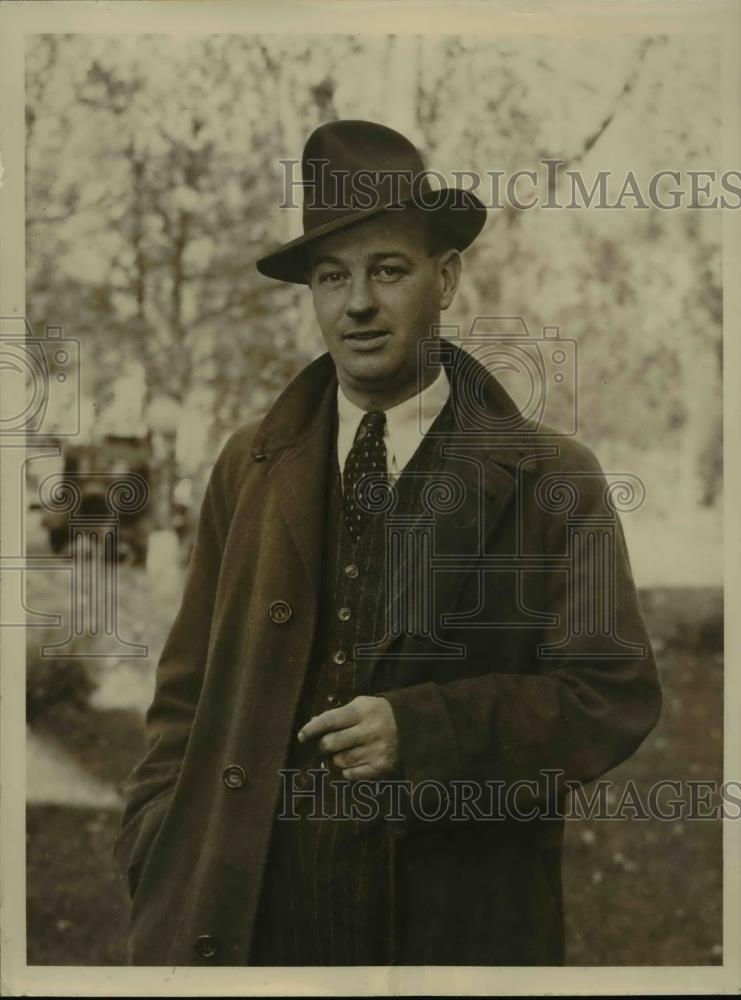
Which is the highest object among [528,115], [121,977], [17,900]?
[528,115]

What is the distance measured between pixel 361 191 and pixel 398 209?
86mm

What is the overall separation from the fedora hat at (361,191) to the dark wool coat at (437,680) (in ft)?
0.81

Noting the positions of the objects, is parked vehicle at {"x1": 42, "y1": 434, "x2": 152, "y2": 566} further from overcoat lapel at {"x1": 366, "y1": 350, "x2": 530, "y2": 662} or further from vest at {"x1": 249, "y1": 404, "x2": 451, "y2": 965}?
overcoat lapel at {"x1": 366, "y1": 350, "x2": 530, "y2": 662}

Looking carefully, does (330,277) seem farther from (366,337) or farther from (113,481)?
(113,481)

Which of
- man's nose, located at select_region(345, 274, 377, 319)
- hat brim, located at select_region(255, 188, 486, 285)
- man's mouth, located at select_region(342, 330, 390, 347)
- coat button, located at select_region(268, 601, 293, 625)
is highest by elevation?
hat brim, located at select_region(255, 188, 486, 285)

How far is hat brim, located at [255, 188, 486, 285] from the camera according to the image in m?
2.42

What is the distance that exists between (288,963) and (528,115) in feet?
5.87

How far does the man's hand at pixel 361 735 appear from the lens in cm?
235

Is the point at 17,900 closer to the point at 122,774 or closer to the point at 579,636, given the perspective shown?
the point at 122,774

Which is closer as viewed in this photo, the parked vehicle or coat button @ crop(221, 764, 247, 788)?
coat button @ crop(221, 764, 247, 788)

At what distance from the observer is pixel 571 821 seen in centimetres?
247

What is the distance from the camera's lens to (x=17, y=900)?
2523mm

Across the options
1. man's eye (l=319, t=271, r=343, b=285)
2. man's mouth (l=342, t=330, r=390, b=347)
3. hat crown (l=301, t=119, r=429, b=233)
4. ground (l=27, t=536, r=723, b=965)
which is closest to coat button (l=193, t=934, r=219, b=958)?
ground (l=27, t=536, r=723, b=965)

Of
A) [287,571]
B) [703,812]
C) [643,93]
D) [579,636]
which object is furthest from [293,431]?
[703,812]
